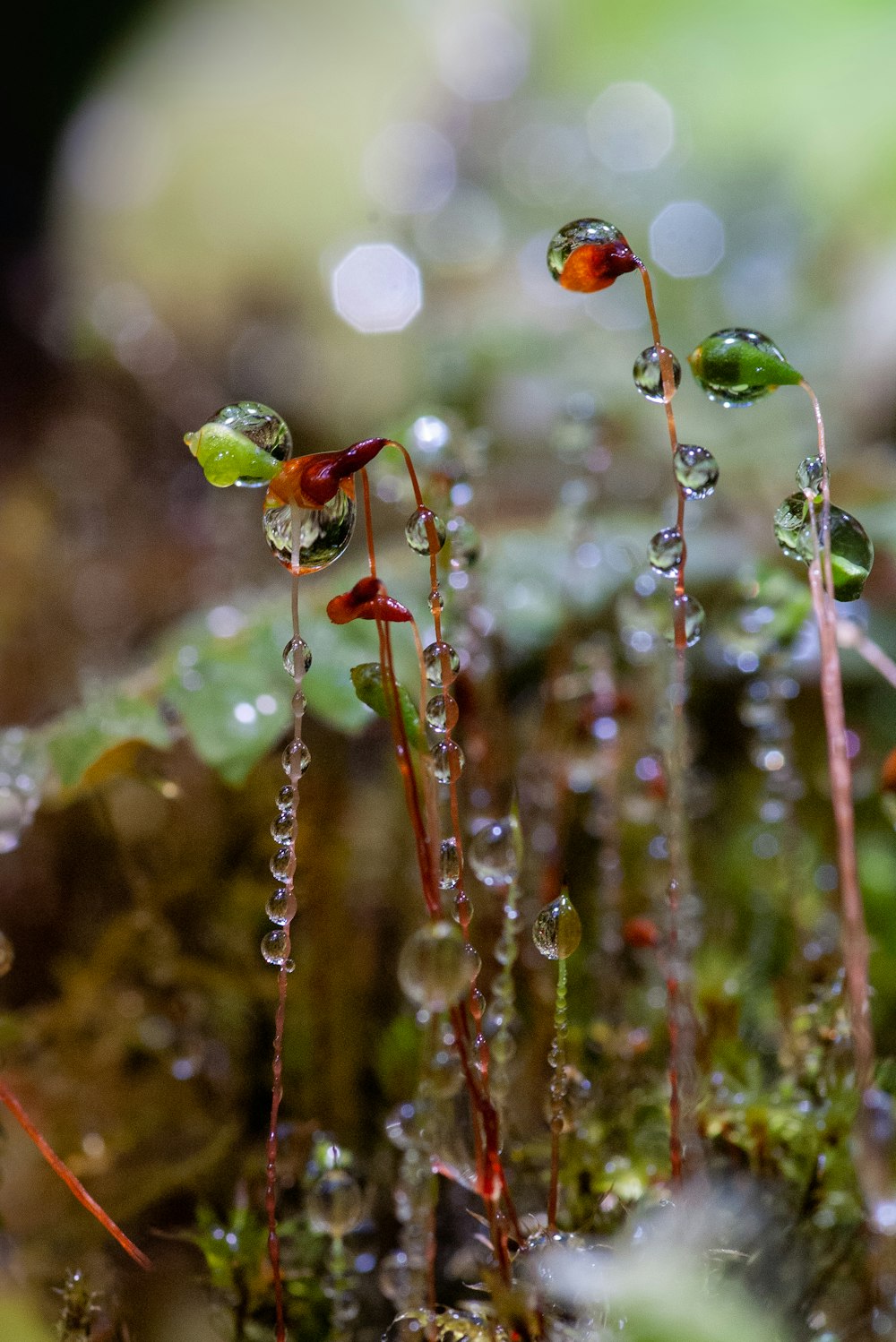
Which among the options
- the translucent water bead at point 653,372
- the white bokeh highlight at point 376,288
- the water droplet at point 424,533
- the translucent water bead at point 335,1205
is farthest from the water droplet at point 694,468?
Answer: the white bokeh highlight at point 376,288

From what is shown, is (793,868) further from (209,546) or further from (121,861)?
(209,546)

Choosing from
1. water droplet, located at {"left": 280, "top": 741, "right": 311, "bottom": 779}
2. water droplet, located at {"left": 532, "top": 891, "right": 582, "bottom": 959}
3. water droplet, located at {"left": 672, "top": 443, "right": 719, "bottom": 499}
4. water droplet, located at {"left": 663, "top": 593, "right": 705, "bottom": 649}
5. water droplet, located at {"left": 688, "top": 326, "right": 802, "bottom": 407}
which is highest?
water droplet, located at {"left": 688, "top": 326, "right": 802, "bottom": 407}

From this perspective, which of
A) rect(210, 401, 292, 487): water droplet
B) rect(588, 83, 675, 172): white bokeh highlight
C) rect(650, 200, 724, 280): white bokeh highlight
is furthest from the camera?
rect(588, 83, 675, 172): white bokeh highlight

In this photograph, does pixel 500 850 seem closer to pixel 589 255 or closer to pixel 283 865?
pixel 283 865

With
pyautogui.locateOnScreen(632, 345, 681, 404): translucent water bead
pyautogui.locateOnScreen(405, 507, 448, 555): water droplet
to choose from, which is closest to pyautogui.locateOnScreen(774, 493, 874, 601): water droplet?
pyautogui.locateOnScreen(632, 345, 681, 404): translucent water bead

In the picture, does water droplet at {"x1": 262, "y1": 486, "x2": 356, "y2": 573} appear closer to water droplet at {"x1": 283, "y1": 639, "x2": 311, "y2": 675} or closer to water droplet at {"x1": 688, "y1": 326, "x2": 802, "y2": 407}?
water droplet at {"x1": 283, "y1": 639, "x2": 311, "y2": 675}
